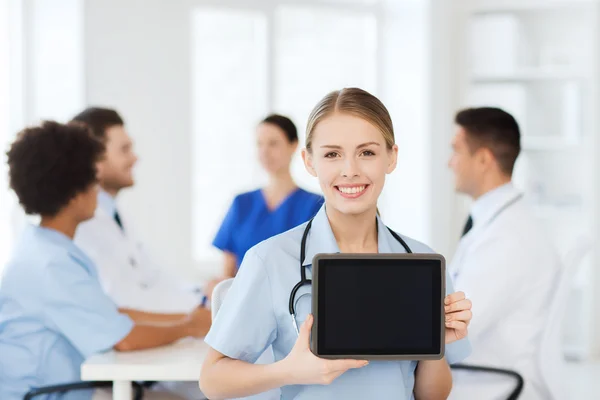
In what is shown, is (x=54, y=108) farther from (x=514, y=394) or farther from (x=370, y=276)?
(x=370, y=276)

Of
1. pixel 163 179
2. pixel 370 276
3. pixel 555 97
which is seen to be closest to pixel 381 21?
pixel 555 97

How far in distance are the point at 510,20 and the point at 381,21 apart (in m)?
0.92

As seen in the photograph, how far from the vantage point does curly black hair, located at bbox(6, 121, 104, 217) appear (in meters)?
2.29

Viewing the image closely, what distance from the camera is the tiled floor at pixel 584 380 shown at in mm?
4258

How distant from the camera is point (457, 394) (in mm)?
2354

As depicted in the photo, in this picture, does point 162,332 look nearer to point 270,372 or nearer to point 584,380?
point 270,372

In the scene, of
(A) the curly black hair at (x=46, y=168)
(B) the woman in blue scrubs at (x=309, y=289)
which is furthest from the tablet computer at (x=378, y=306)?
(A) the curly black hair at (x=46, y=168)

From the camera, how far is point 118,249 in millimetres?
3098

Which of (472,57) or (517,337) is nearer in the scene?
(517,337)

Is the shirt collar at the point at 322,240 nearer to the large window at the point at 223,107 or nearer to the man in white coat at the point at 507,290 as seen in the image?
the man in white coat at the point at 507,290

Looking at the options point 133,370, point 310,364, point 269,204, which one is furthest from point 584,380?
point 310,364

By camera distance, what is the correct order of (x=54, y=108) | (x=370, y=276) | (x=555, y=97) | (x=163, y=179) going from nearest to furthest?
1. (x=370, y=276)
2. (x=54, y=108)
3. (x=163, y=179)
4. (x=555, y=97)

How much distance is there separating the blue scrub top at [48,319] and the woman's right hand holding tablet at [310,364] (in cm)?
97

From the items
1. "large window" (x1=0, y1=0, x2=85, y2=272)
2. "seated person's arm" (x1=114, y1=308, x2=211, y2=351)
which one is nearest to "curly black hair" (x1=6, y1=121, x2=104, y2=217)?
"seated person's arm" (x1=114, y1=308, x2=211, y2=351)
